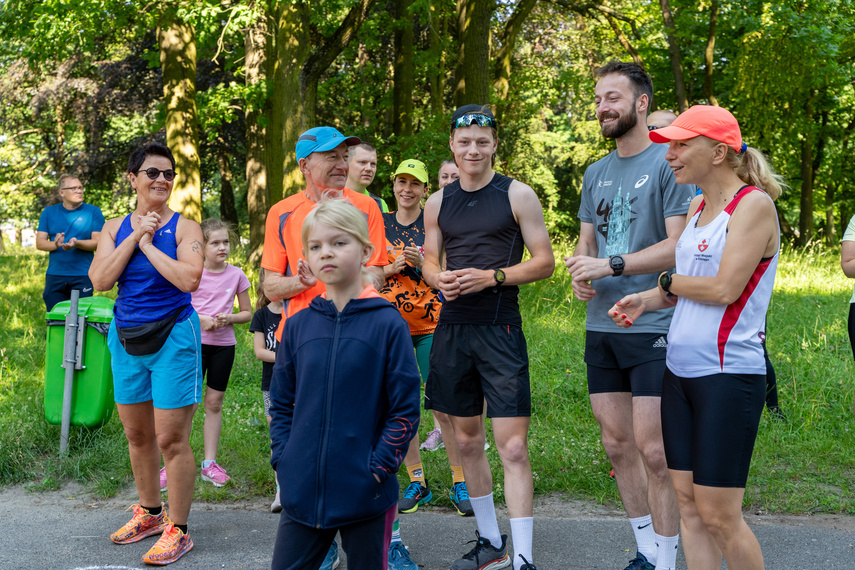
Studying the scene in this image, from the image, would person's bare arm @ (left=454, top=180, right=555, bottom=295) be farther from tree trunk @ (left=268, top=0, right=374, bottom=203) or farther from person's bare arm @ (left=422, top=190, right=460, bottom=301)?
tree trunk @ (left=268, top=0, right=374, bottom=203)

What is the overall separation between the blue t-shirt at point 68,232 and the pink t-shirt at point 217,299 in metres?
3.17

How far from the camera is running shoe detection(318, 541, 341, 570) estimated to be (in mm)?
3912

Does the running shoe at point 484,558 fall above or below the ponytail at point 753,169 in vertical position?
below

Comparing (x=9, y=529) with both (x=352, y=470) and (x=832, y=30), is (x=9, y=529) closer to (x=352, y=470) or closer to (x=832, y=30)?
(x=352, y=470)

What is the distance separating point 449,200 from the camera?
4172 mm

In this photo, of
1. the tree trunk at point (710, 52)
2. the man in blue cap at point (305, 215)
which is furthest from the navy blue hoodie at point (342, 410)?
the tree trunk at point (710, 52)

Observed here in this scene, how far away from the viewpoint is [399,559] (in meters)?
4.00

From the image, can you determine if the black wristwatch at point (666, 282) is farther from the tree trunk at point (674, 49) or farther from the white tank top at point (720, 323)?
the tree trunk at point (674, 49)

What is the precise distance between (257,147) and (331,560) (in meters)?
12.3

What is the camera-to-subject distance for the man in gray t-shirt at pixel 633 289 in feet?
11.9

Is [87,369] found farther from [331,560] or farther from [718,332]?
[718,332]

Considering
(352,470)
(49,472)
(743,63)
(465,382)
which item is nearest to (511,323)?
(465,382)

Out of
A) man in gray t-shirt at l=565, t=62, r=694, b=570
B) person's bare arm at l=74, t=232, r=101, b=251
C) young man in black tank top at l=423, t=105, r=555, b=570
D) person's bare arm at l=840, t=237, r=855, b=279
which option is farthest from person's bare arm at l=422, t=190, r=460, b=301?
person's bare arm at l=74, t=232, r=101, b=251

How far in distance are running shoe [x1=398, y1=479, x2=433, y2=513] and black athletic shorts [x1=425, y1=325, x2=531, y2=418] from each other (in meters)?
1.16
